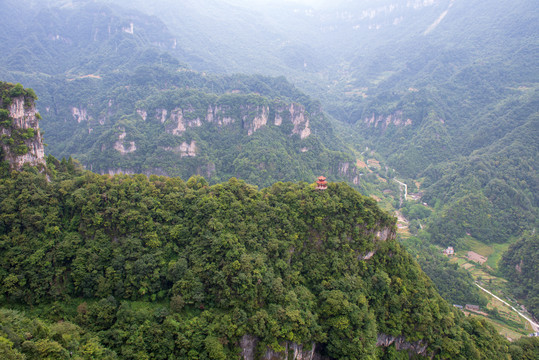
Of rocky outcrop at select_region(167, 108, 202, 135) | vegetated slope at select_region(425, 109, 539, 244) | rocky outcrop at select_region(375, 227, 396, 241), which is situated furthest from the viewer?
rocky outcrop at select_region(167, 108, 202, 135)

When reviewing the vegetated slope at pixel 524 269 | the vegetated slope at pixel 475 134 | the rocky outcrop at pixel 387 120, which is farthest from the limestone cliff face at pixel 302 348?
the rocky outcrop at pixel 387 120

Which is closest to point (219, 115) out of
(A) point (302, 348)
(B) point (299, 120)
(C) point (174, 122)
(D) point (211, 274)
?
(C) point (174, 122)

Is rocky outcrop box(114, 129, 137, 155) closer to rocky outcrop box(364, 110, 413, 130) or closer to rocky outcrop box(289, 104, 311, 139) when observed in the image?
rocky outcrop box(289, 104, 311, 139)

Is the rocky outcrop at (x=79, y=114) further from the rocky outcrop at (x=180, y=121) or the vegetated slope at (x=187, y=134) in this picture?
the rocky outcrop at (x=180, y=121)

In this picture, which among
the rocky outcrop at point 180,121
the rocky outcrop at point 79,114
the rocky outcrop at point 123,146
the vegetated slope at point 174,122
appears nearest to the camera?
the rocky outcrop at point 123,146

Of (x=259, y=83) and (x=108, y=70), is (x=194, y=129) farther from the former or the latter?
(x=108, y=70)

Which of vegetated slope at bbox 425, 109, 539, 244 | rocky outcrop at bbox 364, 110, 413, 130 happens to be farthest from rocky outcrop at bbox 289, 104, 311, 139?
rocky outcrop at bbox 364, 110, 413, 130

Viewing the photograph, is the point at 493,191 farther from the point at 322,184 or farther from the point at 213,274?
the point at 213,274
